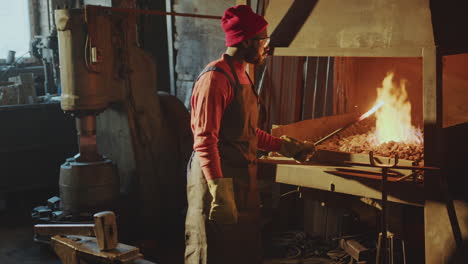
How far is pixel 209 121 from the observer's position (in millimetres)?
3154

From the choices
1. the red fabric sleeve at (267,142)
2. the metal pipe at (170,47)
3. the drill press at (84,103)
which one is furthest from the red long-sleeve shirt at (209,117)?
the metal pipe at (170,47)

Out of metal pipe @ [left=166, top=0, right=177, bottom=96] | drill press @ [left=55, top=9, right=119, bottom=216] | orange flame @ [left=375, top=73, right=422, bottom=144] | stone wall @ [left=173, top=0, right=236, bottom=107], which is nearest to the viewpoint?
orange flame @ [left=375, top=73, right=422, bottom=144]

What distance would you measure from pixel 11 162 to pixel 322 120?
13.2 ft

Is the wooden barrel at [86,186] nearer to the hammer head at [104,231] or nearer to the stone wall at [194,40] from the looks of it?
the stone wall at [194,40]

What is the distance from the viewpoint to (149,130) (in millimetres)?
5621

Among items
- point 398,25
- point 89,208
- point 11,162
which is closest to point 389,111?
point 398,25

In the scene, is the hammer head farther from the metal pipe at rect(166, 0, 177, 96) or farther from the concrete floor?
the metal pipe at rect(166, 0, 177, 96)

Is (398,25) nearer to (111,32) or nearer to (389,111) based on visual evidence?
(389,111)

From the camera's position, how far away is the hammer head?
2.37 meters

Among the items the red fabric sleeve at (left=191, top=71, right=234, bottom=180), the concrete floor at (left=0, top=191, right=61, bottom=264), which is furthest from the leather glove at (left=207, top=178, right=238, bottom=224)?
the concrete floor at (left=0, top=191, right=61, bottom=264)

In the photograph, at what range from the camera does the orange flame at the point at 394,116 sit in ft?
12.9

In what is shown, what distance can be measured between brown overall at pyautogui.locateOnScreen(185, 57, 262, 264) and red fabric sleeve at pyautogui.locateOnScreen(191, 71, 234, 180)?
11 centimetres

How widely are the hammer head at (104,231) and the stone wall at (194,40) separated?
3.97 m

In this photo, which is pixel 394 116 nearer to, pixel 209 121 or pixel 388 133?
pixel 388 133
